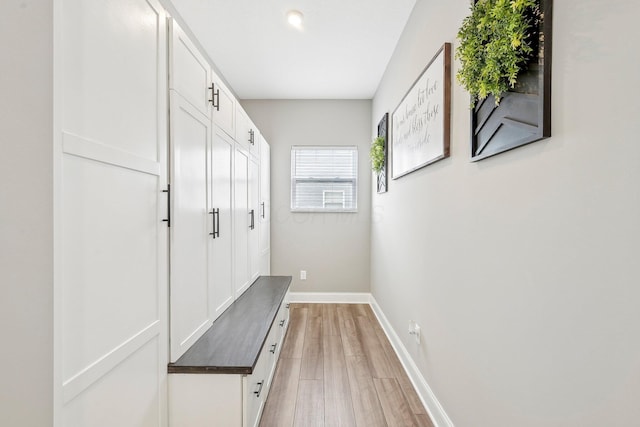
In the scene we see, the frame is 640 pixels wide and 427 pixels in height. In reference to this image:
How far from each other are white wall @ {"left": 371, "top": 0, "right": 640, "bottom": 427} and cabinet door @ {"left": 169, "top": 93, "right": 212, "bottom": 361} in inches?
54.7

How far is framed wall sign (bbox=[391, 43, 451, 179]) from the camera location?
1.65 meters

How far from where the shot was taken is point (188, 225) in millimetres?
1583

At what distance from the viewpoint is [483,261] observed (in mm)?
1290

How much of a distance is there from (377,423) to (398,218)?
156 cm

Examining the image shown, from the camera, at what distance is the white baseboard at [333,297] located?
4039mm

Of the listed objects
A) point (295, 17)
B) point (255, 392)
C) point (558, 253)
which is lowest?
point (255, 392)

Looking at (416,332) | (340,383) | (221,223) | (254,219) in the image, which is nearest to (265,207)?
(254,219)

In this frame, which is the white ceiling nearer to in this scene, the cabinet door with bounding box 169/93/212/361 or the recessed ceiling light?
the recessed ceiling light

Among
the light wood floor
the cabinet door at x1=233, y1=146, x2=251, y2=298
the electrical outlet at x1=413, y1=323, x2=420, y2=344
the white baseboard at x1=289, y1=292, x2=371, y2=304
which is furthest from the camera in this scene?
the white baseboard at x1=289, y1=292, x2=371, y2=304

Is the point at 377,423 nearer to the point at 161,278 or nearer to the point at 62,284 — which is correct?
the point at 161,278

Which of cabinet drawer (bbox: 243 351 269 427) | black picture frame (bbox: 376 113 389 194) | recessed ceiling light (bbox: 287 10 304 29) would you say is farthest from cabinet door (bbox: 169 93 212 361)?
black picture frame (bbox: 376 113 389 194)

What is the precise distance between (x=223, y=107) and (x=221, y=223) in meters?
0.82

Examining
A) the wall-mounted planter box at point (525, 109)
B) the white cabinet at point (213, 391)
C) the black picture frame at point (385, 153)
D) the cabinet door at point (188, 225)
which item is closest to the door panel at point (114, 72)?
the cabinet door at point (188, 225)

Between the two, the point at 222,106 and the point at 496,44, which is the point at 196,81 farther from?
the point at 496,44
